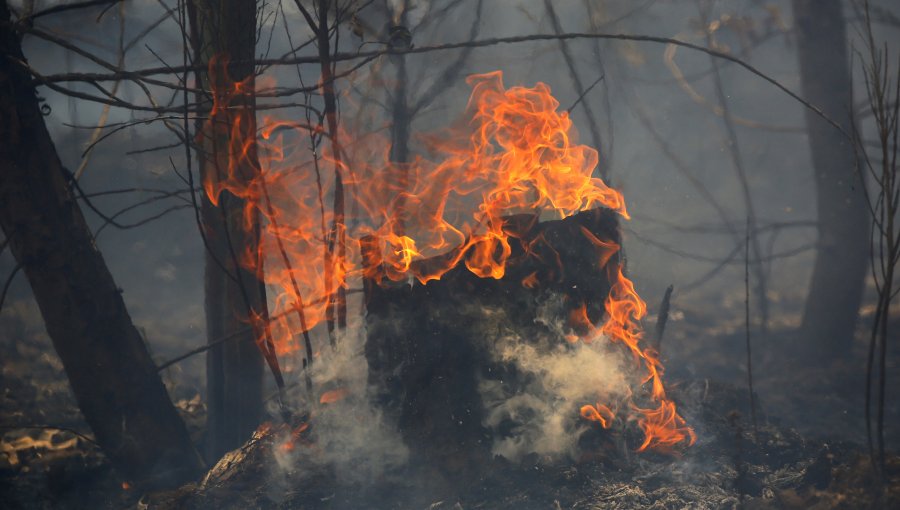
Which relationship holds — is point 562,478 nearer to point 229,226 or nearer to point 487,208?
point 487,208

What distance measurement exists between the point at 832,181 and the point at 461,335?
26.4ft

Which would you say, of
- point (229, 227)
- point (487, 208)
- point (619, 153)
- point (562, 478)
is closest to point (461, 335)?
point (487, 208)

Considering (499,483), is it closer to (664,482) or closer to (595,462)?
(595,462)

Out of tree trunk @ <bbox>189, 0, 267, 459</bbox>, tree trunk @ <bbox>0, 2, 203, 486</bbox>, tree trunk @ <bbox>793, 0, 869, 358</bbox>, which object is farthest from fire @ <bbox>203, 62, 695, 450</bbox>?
tree trunk @ <bbox>793, 0, 869, 358</bbox>

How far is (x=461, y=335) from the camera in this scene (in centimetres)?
420

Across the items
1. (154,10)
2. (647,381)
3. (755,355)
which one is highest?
(154,10)

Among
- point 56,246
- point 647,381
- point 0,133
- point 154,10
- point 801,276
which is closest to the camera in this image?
point 0,133

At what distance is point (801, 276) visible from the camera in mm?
16609

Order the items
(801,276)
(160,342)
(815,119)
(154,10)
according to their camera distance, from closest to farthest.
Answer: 1. (815,119)
2. (160,342)
3. (154,10)
4. (801,276)

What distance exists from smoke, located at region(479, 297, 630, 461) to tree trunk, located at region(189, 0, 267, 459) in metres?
2.27

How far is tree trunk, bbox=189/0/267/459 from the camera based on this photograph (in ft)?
13.8

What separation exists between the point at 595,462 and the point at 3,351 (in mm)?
10600

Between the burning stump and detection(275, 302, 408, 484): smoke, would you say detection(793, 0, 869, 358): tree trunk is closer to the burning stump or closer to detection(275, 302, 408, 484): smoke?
the burning stump

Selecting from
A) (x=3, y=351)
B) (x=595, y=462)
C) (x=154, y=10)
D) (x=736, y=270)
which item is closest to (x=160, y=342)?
(x=3, y=351)
